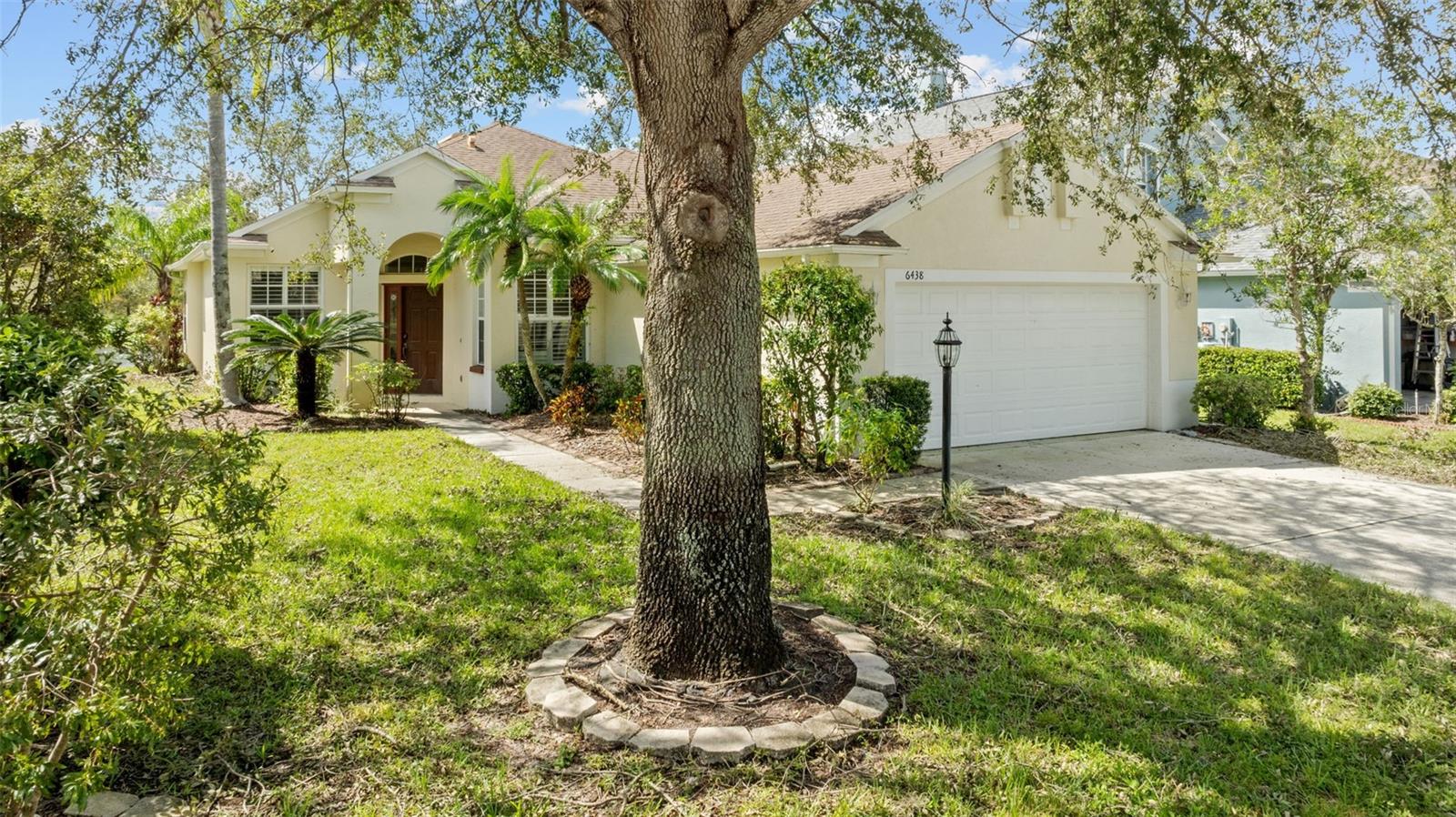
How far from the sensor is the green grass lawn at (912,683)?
3656mm

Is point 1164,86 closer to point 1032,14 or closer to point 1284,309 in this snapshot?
point 1032,14

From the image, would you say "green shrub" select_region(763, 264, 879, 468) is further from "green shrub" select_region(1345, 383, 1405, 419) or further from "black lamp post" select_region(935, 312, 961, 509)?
"green shrub" select_region(1345, 383, 1405, 419)

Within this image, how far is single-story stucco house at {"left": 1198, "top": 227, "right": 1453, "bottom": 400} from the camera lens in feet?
58.1

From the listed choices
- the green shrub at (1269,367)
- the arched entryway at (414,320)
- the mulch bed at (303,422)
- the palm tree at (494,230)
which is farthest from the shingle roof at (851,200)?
the arched entryway at (414,320)

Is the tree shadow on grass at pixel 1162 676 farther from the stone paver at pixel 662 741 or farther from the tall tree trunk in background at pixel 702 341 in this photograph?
the tall tree trunk in background at pixel 702 341

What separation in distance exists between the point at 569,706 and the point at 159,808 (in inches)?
64.3

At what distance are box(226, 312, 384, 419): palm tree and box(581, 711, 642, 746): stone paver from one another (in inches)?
448

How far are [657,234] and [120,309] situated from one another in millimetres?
41904

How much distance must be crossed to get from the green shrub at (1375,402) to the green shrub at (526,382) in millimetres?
13693

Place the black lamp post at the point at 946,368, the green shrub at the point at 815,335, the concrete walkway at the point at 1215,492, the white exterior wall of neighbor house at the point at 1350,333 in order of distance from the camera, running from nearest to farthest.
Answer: the concrete walkway at the point at 1215,492 → the black lamp post at the point at 946,368 → the green shrub at the point at 815,335 → the white exterior wall of neighbor house at the point at 1350,333

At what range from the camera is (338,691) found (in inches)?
179

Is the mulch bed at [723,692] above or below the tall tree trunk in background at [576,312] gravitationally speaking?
below

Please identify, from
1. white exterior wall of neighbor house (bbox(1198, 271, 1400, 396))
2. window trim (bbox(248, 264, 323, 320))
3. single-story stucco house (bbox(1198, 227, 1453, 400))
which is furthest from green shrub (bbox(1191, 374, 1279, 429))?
window trim (bbox(248, 264, 323, 320))

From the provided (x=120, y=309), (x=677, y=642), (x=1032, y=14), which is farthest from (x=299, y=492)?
(x=120, y=309)
